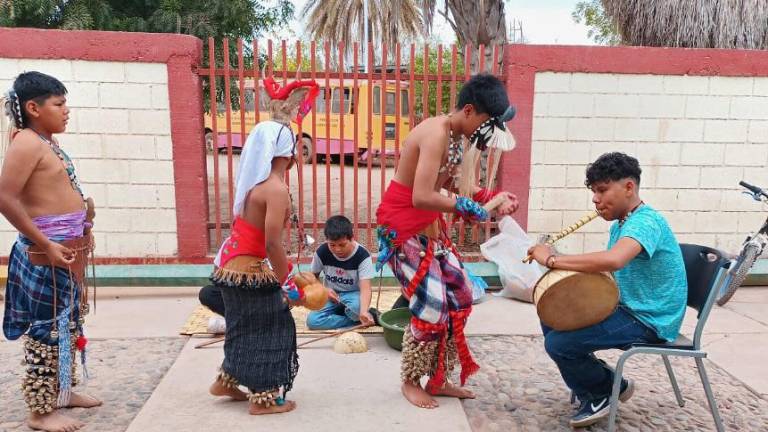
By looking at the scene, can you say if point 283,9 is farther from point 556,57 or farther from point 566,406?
point 566,406

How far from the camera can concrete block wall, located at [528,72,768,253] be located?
5531mm

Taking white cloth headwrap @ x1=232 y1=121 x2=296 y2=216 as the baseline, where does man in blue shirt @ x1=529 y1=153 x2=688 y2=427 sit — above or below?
below

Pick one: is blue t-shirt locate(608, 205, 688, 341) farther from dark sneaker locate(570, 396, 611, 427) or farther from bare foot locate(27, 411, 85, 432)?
bare foot locate(27, 411, 85, 432)

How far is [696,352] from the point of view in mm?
2570

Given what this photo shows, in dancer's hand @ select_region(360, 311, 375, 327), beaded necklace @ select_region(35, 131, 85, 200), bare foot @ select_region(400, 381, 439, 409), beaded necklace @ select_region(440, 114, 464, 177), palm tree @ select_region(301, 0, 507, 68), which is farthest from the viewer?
palm tree @ select_region(301, 0, 507, 68)

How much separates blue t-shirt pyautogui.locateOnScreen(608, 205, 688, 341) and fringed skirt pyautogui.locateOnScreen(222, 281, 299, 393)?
1631mm

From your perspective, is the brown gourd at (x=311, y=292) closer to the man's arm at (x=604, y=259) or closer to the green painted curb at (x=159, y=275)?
the man's arm at (x=604, y=259)

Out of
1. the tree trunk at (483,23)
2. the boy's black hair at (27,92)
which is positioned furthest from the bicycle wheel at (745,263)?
the tree trunk at (483,23)

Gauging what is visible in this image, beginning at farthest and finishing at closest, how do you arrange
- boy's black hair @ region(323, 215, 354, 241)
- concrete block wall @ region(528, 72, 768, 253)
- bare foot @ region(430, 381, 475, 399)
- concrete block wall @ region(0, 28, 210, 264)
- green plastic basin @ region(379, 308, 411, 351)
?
concrete block wall @ region(528, 72, 768, 253), concrete block wall @ region(0, 28, 210, 264), boy's black hair @ region(323, 215, 354, 241), green plastic basin @ region(379, 308, 411, 351), bare foot @ region(430, 381, 475, 399)

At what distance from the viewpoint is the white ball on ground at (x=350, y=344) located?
12.2 feet

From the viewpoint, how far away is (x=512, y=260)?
17.0 ft

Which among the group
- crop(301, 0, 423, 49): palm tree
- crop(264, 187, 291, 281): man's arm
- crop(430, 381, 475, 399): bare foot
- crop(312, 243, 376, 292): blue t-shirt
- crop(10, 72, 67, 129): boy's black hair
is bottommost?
crop(430, 381, 475, 399): bare foot

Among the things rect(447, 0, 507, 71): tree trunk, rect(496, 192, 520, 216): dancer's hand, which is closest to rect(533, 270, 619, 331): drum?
rect(496, 192, 520, 216): dancer's hand

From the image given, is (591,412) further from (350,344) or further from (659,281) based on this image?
(350,344)
